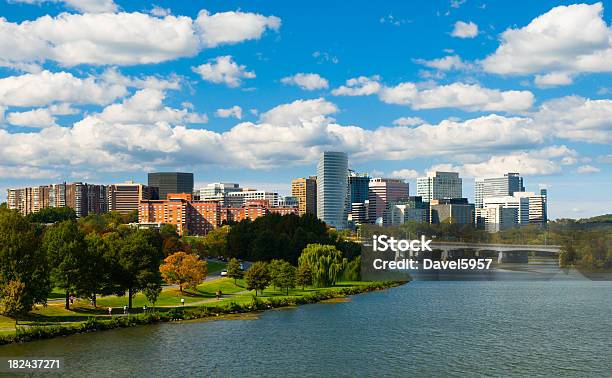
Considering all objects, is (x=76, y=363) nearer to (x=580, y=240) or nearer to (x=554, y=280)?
(x=554, y=280)

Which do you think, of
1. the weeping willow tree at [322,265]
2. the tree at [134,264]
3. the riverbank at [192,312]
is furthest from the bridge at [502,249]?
the tree at [134,264]

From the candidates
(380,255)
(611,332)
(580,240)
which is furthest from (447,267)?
(611,332)

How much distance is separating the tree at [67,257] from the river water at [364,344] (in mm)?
10744

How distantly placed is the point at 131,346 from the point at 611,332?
50249 millimetres

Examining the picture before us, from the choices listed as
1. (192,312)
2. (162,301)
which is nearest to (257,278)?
(162,301)

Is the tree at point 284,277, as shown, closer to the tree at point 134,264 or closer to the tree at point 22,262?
the tree at point 134,264

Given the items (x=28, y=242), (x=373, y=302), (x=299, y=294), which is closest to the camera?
(x=28, y=242)

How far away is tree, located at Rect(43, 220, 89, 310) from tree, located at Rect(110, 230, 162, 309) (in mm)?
4495

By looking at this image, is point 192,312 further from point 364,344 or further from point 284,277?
point 284,277

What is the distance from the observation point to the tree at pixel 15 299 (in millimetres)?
69438

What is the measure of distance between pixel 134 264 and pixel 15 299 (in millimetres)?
19910

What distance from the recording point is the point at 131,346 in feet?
220

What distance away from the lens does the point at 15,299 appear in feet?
229

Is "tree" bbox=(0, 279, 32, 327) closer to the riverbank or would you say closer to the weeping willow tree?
the riverbank
